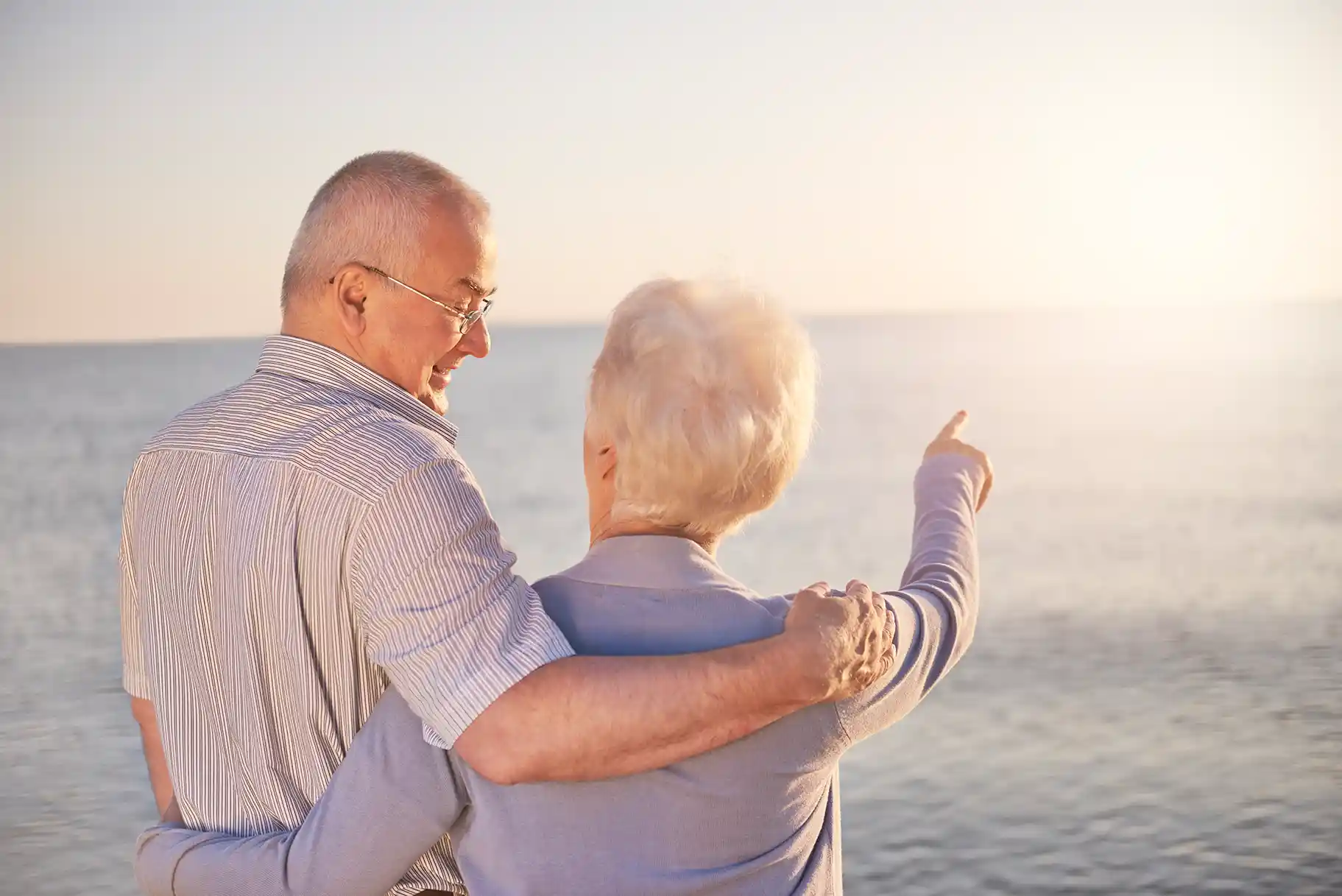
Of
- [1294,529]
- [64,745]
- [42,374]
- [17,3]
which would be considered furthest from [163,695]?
[42,374]

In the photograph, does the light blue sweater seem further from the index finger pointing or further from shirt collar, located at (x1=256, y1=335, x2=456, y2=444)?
the index finger pointing

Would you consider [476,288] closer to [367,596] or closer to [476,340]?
[476,340]

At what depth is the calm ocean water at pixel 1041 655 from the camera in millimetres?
5953

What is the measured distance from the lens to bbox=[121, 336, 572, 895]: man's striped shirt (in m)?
1.45

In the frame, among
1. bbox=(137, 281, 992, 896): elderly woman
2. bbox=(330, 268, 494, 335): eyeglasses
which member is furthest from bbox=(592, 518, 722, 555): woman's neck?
bbox=(330, 268, 494, 335): eyeglasses

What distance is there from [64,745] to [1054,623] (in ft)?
22.1

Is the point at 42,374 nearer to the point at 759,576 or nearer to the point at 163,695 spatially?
the point at 759,576

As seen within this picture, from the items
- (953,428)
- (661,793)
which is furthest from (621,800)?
(953,428)

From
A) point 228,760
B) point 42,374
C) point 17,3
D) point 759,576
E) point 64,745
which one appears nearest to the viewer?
point 228,760

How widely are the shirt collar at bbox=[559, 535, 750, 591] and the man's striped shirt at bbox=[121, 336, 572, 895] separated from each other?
3.6 inches

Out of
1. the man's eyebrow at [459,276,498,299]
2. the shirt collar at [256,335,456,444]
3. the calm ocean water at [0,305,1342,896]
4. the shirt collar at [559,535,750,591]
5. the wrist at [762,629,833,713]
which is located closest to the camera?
the wrist at [762,629,833,713]

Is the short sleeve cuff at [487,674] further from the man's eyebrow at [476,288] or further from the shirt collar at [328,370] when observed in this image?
the man's eyebrow at [476,288]

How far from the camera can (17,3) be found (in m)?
41.7

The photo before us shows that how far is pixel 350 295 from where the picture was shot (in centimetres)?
180
